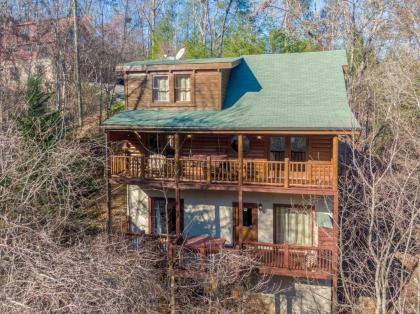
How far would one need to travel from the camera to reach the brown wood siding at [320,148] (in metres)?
16.0

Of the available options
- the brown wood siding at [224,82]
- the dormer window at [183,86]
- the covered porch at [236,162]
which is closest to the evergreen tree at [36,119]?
the covered porch at [236,162]

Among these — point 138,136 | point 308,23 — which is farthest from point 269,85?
point 308,23

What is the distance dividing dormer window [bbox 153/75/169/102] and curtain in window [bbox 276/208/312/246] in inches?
272

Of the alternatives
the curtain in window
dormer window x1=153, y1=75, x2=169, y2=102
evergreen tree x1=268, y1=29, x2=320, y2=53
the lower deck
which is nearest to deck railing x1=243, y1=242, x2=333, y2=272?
the lower deck

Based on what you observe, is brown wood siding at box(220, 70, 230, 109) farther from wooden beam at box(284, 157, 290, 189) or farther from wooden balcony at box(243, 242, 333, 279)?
wooden balcony at box(243, 242, 333, 279)

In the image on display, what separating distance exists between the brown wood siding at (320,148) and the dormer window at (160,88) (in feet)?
21.3

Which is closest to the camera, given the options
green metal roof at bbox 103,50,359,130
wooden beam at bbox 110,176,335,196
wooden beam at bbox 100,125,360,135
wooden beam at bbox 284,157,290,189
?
wooden beam at bbox 100,125,360,135

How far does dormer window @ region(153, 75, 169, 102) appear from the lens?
18.0 m

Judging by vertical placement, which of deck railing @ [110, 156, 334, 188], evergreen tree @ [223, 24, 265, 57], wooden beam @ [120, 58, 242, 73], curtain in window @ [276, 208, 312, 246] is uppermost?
evergreen tree @ [223, 24, 265, 57]

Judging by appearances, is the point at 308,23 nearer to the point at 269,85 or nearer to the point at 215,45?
the point at 215,45

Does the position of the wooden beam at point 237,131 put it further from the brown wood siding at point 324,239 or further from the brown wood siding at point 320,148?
the brown wood siding at point 324,239

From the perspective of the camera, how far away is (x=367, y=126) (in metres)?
27.6

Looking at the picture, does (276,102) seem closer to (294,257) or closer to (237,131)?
(237,131)

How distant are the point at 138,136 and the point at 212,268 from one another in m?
7.64
